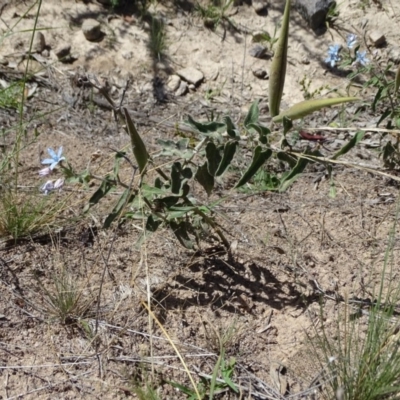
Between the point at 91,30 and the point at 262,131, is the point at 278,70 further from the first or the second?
the point at 91,30

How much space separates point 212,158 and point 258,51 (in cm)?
190

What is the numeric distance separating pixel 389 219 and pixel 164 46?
5.65 ft

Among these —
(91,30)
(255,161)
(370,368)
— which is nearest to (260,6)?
(91,30)

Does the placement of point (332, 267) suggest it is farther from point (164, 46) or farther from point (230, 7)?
point (230, 7)

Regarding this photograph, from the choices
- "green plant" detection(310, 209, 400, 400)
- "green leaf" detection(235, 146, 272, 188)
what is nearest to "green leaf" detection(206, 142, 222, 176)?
"green leaf" detection(235, 146, 272, 188)

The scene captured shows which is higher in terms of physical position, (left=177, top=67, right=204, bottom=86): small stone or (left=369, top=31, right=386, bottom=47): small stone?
(left=369, top=31, right=386, bottom=47): small stone

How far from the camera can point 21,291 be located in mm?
2107

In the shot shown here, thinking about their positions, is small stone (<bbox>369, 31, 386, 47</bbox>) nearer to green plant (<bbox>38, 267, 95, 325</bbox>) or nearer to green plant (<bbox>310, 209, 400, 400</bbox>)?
green plant (<bbox>310, 209, 400, 400</bbox>)

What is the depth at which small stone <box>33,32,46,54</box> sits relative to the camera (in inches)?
132

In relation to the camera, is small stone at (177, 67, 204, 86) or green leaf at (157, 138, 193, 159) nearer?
green leaf at (157, 138, 193, 159)

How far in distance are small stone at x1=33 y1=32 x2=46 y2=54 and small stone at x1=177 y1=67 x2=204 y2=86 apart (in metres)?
0.78

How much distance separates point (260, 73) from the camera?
350 centimetres

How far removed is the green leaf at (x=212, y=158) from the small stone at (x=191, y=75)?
5.41ft

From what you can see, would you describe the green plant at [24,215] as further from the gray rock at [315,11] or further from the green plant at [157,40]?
the gray rock at [315,11]
